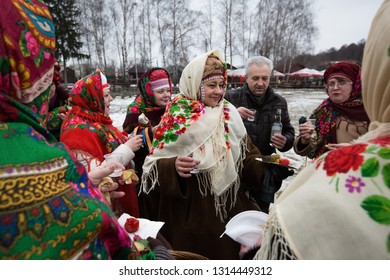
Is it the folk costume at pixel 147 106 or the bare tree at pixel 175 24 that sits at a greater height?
the bare tree at pixel 175 24

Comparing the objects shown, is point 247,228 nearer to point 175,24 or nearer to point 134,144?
point 134,144

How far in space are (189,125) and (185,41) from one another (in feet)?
87.0

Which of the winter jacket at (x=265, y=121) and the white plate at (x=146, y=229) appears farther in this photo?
the winter jacket at (x=265, y=121)

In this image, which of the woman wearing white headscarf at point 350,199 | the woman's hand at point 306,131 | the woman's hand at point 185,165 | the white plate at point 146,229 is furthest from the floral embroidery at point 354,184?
the woman's hand at point 306,131

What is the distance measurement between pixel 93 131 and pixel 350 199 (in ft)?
6.32

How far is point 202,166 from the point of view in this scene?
2061 mm

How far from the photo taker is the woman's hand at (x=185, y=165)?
77.7 inches

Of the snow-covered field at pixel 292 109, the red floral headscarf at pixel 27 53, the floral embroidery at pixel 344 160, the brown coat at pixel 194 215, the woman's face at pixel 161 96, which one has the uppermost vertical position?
the red floral headscarf at pixel 27 53

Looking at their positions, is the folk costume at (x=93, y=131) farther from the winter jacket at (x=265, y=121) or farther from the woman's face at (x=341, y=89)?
the woman's face at (x=341, y=89)

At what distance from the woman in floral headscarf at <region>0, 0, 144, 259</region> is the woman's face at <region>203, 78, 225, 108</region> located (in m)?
1.44

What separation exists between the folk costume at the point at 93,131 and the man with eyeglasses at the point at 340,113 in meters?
1.80

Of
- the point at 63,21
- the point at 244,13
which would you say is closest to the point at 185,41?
Result: the point at 244,13

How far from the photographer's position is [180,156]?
6.72 ft

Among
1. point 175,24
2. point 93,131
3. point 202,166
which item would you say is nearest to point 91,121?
point 93,131
